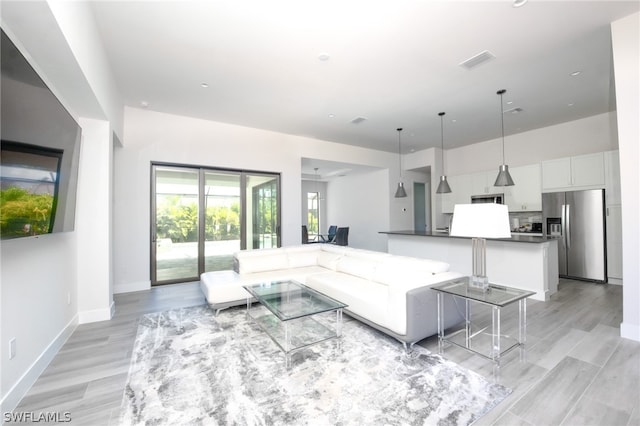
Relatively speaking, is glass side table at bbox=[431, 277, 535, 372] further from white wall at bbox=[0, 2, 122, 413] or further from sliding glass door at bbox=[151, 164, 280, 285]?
sliding glass door at bbox=[151, 164, 280, 285]

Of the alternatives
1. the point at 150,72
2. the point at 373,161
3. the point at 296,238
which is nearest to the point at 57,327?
the point at 150,72

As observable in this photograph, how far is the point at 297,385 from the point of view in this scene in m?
1.98

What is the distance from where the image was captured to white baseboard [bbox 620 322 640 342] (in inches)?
103

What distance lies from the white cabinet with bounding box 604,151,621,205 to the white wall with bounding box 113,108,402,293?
5.70m

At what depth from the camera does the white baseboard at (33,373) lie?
1.75m

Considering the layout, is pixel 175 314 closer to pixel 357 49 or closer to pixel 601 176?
pixel 357 49

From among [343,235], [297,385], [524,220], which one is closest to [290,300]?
[297,385]

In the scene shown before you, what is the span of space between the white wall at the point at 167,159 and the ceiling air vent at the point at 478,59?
3787mm

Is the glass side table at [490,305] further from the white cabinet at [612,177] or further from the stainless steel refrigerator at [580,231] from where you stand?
the white cabinet at [612,177]

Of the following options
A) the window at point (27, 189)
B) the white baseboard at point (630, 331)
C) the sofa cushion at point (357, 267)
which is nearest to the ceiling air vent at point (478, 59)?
the sofa cushion at point (357, 267)

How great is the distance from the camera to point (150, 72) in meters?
3.53

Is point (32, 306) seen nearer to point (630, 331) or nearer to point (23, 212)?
point (23, 212)

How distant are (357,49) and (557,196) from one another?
4.97 meters

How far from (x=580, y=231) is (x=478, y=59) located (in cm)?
390
